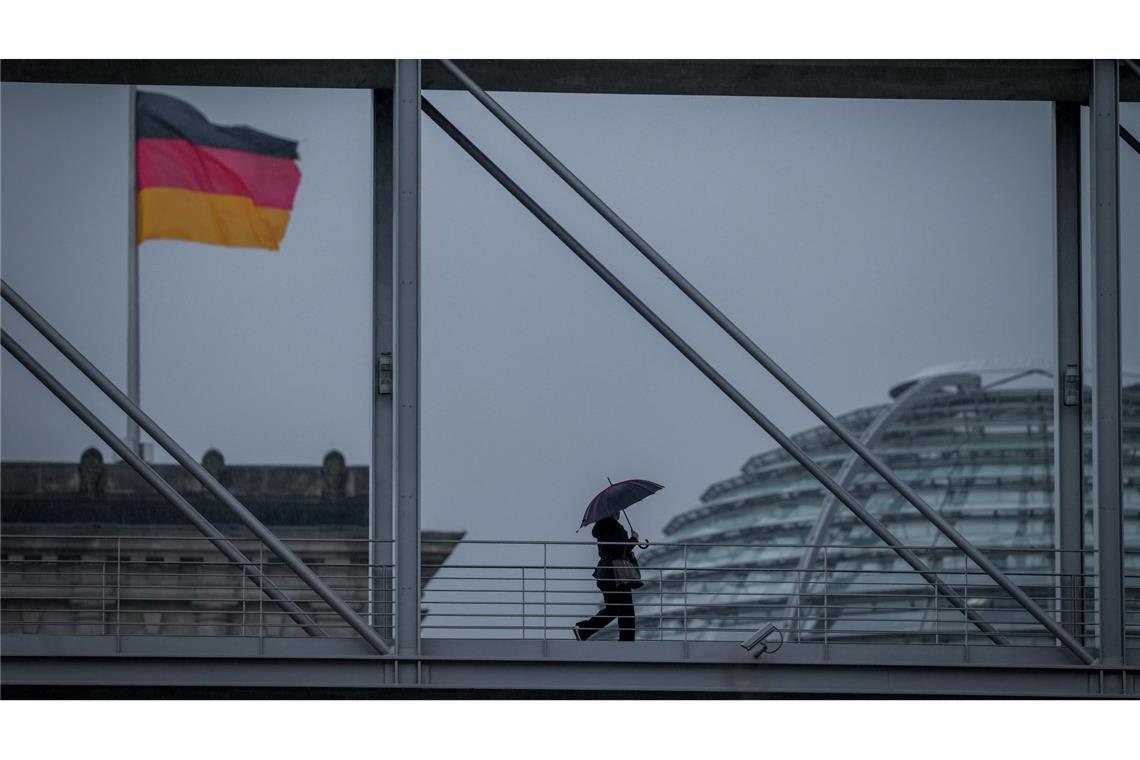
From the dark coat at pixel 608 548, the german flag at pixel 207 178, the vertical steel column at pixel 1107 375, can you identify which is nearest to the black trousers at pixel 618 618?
the dark coat at pixel 608 548

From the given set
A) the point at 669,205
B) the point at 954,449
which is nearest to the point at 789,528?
the point at 954,449

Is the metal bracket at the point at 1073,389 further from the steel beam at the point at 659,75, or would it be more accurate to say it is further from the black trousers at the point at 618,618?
the black trousers at the point at 618,618

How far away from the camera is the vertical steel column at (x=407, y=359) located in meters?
13.5

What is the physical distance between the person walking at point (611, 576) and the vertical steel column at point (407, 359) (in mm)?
1673

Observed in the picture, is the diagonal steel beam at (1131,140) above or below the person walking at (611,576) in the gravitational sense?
above

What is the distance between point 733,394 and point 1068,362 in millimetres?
3520

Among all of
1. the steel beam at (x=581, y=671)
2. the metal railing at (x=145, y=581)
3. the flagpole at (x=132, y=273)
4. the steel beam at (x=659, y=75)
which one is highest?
the steel beam at (x=659, y=75)

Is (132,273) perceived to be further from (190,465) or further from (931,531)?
(931,531)


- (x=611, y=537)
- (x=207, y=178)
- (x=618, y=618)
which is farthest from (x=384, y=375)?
(x=618, y=618)

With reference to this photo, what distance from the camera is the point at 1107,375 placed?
13.8 metres

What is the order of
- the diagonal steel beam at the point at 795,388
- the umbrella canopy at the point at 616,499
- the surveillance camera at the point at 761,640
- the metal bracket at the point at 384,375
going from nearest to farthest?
the surveillance camera at the point at 761,640 < the diagonal steel beam at the point at 795,388 < the umbrella canopy at the point at 616,499 < the metal bracket at the point at 384,375

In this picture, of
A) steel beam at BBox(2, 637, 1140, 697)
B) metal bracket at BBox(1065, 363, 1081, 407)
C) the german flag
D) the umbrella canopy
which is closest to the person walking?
the umbrella canopy

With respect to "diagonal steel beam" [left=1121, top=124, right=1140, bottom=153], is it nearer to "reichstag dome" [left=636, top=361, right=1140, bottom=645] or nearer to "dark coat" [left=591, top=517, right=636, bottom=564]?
"reichstag dome" [left=636, top=361, right=1140, bottom=645]

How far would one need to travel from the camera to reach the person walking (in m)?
14.7
